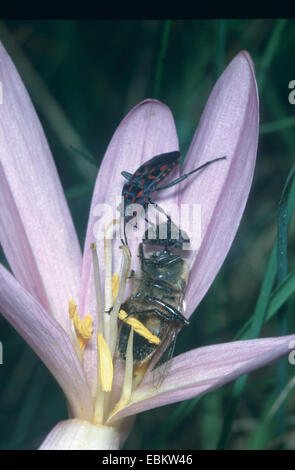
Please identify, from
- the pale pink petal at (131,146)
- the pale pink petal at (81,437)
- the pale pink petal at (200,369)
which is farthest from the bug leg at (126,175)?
the pale pink petal at (81,437)

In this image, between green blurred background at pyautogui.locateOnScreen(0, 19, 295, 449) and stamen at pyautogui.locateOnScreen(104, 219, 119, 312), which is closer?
stamen at pyautogui.locateOnScreen(104, 219, 119, 312)

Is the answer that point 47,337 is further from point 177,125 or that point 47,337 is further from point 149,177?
point 177,125

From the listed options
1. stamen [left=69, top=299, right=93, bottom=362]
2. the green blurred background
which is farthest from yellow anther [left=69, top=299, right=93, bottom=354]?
the green blurred background

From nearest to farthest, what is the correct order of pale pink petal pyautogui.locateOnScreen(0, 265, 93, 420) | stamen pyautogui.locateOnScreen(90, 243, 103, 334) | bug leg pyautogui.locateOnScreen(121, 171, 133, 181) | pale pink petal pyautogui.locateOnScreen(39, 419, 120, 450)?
pale pink petal pyautogui.locateOnScreen(0, 265, 93, 420), pale pink petal pyautogui.locateOnScreen(39, 419, 120, 450), stamen pyautogui.locateOnScreen(90, 243, 103, 334), bug leg pyautogui.locateOnScreen(121, 171, 133, 181)

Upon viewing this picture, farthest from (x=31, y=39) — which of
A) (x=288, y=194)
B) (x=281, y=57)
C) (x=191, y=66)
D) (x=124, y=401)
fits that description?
(x=124, y=401)

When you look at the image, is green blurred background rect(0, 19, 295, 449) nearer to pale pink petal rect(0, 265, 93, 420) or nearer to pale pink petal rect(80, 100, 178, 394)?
pale pink petal rect(80, 100, 178, 394)

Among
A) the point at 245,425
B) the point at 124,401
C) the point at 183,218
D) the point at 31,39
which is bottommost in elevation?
the point at 245,425
